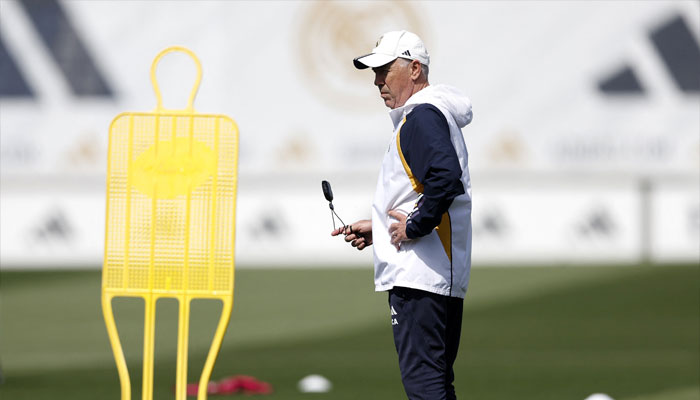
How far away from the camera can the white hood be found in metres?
5.97

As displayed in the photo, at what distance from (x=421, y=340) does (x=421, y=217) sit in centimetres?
51

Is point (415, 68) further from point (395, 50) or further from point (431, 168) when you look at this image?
point (431, 168)

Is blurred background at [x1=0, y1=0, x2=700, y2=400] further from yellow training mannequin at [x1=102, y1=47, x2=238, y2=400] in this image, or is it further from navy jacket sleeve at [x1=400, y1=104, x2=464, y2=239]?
navy jacket sleeve at [x1=400, y1=104, x2=464, y2=239]

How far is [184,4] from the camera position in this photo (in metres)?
20.4

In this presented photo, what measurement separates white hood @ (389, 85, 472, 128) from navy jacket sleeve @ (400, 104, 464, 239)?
0.30ft

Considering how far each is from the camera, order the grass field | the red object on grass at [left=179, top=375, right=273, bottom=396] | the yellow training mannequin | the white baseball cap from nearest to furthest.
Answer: the white baseball cap → the yellow training mannequin → the red object on grass at [left=179, top=375, right=273, bottom=396] → the grass field

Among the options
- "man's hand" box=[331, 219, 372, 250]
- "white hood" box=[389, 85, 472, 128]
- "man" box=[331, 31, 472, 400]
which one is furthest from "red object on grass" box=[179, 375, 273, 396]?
"white hood" box=[389, 85, 472, 128]

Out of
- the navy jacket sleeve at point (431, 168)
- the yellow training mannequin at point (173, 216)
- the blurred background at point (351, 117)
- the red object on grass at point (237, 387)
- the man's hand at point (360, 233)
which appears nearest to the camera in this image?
the navy jacket sleeve at point (431, 168)

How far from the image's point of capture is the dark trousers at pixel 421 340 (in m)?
5.87

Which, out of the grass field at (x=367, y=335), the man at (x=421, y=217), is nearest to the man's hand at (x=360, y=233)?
the man at (x=421, y=217)

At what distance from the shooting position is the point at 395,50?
19.8 ft

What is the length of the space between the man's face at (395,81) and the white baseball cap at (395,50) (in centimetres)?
4

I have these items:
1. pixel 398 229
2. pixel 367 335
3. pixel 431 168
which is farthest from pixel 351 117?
pixel 431 168

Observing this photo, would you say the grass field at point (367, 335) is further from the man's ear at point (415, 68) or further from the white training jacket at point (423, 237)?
the man's ear at point (415, 68)
